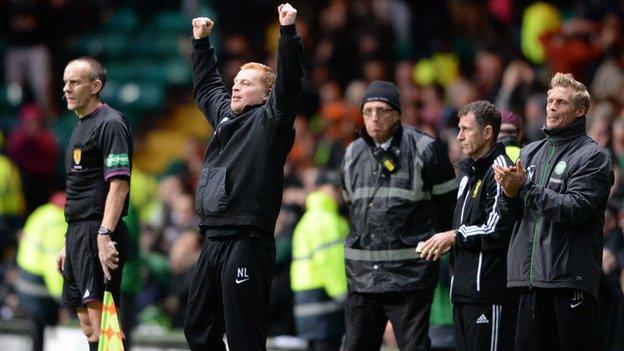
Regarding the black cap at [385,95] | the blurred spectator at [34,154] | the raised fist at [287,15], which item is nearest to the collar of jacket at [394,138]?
the black cap at [385,95]

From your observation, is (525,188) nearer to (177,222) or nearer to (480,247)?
(480,247)

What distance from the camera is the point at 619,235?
11.1m

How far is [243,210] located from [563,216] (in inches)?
75.1

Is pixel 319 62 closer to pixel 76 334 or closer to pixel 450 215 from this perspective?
pixel 76 334

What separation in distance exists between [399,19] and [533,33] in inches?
101

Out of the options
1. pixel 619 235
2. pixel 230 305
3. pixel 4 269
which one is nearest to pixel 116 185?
pixel 230 305

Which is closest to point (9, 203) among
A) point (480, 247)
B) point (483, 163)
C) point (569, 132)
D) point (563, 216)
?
point (483, 163)

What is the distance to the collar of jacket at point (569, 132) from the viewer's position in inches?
345

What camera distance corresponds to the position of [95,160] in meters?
9.73

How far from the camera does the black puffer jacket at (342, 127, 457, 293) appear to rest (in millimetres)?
9570

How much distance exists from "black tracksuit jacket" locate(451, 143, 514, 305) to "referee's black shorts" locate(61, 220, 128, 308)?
2.28m

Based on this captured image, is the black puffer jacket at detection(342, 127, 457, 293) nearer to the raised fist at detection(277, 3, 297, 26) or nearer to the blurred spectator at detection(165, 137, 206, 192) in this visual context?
the raised fist at detection(277, 3, 297, 26)

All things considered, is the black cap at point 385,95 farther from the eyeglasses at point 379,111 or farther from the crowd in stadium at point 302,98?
the crowd in stadium at point 302,98

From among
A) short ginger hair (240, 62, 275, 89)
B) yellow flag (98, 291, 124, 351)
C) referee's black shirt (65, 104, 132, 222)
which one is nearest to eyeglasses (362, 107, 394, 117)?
short ginger hair (240, 62, 275, 89)
